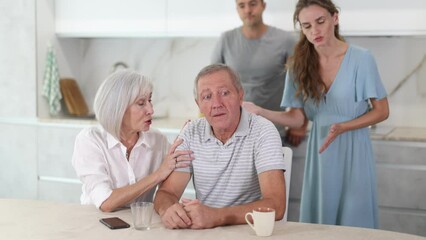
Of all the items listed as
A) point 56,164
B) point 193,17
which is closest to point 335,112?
point 193,17

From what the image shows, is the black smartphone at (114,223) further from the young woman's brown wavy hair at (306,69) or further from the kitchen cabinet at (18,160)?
the kitchen cabinet at (18,160)

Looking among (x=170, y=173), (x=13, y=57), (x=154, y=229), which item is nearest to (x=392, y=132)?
(x=170, y=173)

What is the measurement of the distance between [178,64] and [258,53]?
3.16ft

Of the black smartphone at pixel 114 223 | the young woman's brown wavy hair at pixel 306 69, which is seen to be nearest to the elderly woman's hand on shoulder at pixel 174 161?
the black smartphone at pixel 114 223

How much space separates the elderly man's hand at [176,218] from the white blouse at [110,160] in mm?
353

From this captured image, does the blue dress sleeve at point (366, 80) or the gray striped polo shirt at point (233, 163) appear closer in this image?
the gray striped polo shirt at point (233, 163)

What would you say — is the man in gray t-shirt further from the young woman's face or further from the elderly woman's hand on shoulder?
the elderly woman's hand on shoulder

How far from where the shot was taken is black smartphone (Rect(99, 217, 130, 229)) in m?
1.76

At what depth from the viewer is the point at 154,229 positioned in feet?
5.78

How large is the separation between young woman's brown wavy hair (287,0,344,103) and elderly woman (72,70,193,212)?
0.80 m

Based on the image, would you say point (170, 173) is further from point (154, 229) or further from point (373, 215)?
point (373, 215)

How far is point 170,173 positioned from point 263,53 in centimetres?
142

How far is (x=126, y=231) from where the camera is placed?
68.1 inches

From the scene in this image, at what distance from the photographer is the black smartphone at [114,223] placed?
69.4 inches
